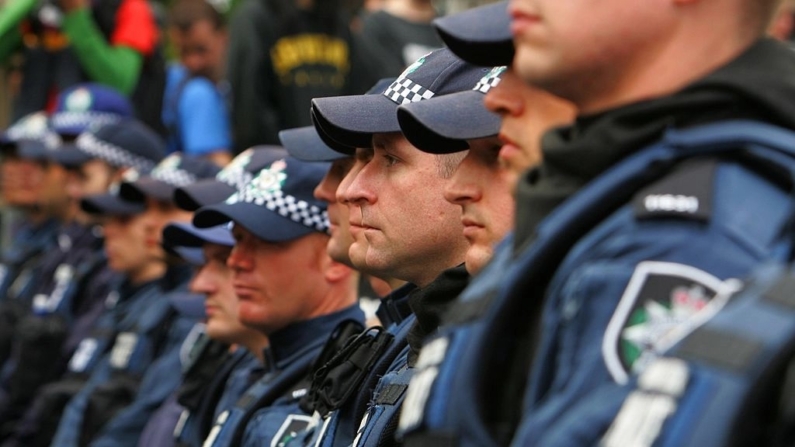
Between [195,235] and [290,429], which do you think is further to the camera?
[195,235]

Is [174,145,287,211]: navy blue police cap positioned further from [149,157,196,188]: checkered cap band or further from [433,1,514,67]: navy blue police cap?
[433,1,514,67]: navy blue police cap

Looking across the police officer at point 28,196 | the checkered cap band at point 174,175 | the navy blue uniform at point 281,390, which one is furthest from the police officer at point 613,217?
the police officer at point 28,196

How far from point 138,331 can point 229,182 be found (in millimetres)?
1461

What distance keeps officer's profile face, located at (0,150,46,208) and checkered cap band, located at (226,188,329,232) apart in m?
5.02

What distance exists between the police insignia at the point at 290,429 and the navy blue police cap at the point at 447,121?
139 centimetres

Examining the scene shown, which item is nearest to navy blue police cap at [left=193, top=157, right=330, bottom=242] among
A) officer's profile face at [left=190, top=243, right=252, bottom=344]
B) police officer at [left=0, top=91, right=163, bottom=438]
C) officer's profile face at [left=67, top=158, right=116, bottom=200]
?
officer's profile face at [left=190, top=243, right=252, bottom=344]

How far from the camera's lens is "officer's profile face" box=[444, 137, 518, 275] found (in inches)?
127

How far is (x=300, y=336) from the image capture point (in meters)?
5.09

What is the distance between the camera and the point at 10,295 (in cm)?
922

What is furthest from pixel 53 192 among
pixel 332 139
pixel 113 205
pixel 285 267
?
pixel 332 139

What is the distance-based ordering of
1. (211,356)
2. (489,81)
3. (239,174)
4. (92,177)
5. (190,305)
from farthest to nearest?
(92,177), (190,305), (211,356), (239,174), (489,81)

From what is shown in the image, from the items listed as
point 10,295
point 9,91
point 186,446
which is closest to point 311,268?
point 186,446

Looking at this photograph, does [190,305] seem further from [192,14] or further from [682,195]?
[682,195]

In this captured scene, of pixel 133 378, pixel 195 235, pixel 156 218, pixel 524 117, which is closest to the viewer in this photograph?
pixel 524 117
